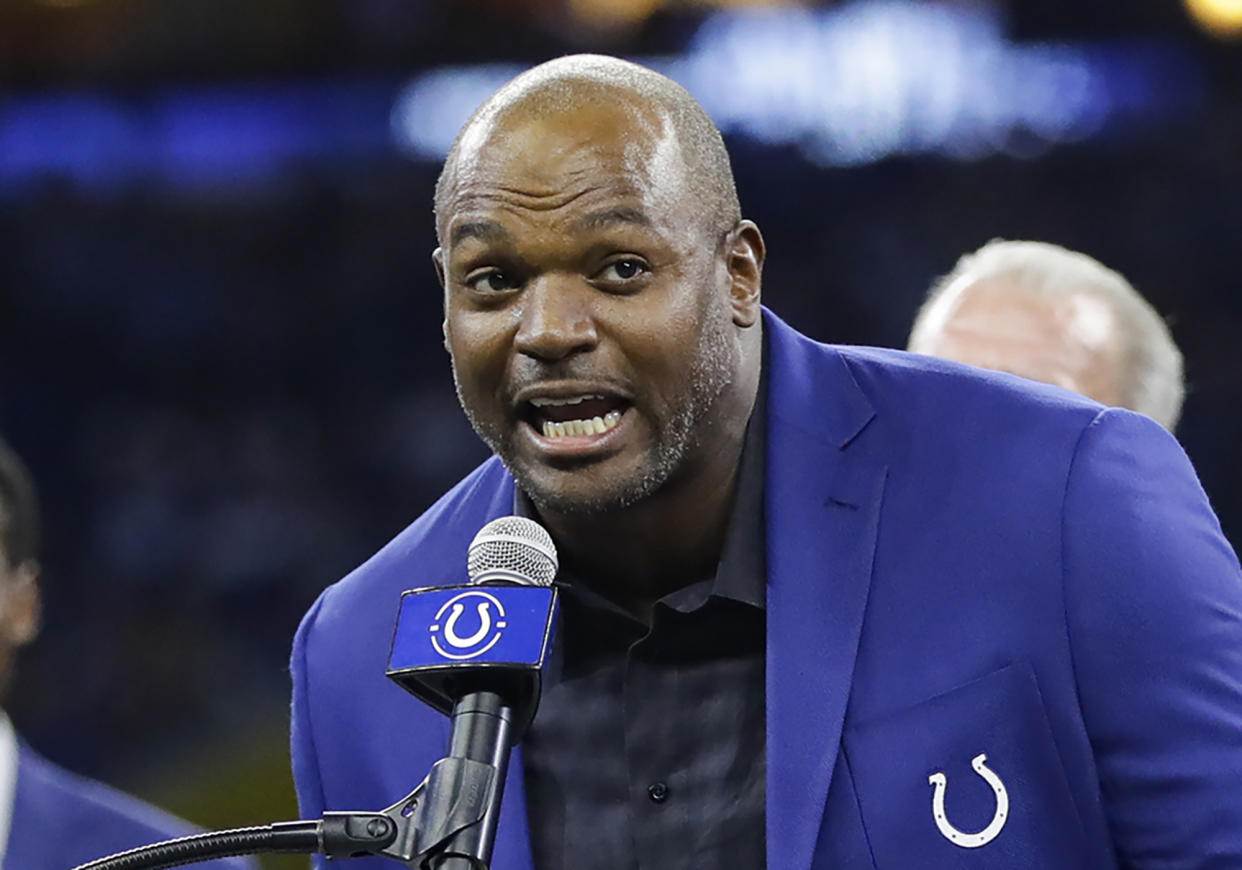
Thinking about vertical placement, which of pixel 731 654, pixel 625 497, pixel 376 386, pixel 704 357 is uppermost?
pixel 376 386

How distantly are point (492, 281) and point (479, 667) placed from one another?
47cm

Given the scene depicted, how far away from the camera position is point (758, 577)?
5.57 ft

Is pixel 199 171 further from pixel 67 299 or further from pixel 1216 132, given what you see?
pixel 1216 132

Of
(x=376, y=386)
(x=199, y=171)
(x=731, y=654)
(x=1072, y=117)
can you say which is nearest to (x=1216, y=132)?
(x=1072, y=117)

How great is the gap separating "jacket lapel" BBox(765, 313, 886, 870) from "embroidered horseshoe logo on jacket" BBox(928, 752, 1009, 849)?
0.28 ft

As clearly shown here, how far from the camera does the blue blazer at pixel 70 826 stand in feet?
8.04

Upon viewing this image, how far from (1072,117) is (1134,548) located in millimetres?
7001

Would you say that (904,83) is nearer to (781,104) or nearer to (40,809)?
(781,104)

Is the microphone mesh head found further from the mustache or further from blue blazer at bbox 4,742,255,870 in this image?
blue blazer at bbox 4,742,255,870

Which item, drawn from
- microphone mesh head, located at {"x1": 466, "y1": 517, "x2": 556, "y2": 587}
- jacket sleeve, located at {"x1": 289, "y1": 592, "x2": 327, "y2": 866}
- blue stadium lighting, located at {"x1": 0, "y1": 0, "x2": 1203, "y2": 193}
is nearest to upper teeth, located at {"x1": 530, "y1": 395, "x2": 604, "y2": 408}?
microphone mesh head, located at {"x1": 466, "y1": 517, "x2": 556, "y2": 587}

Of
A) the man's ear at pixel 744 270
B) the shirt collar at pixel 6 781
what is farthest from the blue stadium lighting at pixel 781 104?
the man's ear at pixel 744 270

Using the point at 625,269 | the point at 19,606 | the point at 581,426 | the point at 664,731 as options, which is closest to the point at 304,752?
the point at 664,731

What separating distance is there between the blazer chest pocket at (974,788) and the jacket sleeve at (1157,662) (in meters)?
0.04

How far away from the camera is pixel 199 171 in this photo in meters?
8.80
